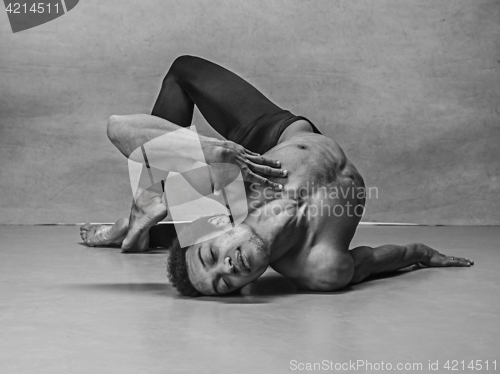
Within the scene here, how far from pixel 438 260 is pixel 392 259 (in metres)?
0.32

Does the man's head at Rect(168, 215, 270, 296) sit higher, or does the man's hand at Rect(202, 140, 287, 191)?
the man's hand at Rect(202, 140, 287, 191)

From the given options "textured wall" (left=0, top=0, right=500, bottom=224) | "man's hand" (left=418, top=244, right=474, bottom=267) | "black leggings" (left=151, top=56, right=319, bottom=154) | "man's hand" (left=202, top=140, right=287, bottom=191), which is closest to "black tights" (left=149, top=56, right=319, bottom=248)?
"black leggings" (left=151, top=56, right=319, bottom=154)

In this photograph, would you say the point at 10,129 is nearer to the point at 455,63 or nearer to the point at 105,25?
the point at 105,25

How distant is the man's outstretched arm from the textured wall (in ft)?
6.18

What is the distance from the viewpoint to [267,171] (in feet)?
7.70

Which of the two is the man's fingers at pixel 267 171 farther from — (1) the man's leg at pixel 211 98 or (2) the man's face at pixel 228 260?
A: (1) the man's leg at pixel 211 98

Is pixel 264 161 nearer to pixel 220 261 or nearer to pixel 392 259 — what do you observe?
pixel 220 261

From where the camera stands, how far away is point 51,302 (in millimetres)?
2156

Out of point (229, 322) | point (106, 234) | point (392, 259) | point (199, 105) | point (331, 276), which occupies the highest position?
point (199, 105)

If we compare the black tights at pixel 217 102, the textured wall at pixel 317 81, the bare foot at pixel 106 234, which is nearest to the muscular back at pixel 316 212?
the black tights at pixel 217 102

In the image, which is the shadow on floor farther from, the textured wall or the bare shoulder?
the textured wall

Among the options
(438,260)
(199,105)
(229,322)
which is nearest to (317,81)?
(199,105)

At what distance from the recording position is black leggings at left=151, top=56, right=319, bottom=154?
318cm

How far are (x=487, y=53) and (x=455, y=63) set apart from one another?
238 millimetres
